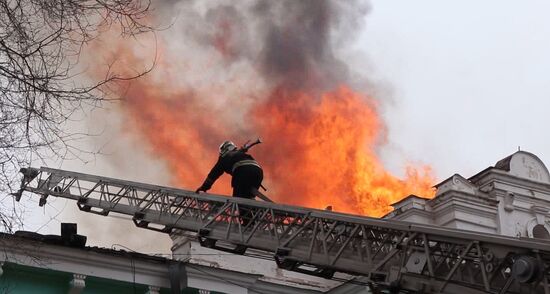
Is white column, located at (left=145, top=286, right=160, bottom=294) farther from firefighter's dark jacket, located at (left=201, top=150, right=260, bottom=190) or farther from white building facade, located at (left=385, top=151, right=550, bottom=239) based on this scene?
white building facade, located at (left=385, top=151, right=550, bottom=239)

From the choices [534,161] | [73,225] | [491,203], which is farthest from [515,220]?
[73,225]

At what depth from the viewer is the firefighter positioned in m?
11.8

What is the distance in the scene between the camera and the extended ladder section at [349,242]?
7.96 meters

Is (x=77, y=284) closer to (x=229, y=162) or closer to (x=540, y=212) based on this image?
(x=229, y=162)

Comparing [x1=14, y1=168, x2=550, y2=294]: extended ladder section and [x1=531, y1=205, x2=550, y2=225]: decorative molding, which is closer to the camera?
[x1=14, y1=168, x2=550, y2=294]: extended ladder section

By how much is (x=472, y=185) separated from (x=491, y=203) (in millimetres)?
572

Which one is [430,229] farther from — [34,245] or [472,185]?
[472,185]

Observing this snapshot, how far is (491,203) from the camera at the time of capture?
18078 mm

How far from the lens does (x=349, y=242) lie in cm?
948

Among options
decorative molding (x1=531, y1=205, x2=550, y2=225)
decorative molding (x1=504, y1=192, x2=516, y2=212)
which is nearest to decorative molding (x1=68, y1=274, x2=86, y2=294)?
decorative molding (x1=504, y1=192, x2=516, y2=212)

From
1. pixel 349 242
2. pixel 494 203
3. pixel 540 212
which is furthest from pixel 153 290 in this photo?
A: pixel 540 212

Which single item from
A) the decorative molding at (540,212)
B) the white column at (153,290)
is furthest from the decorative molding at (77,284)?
the decorative molding at (540,212)

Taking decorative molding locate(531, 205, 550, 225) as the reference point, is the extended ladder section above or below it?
below

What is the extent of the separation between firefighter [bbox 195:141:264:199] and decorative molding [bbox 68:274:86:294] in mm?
2187
